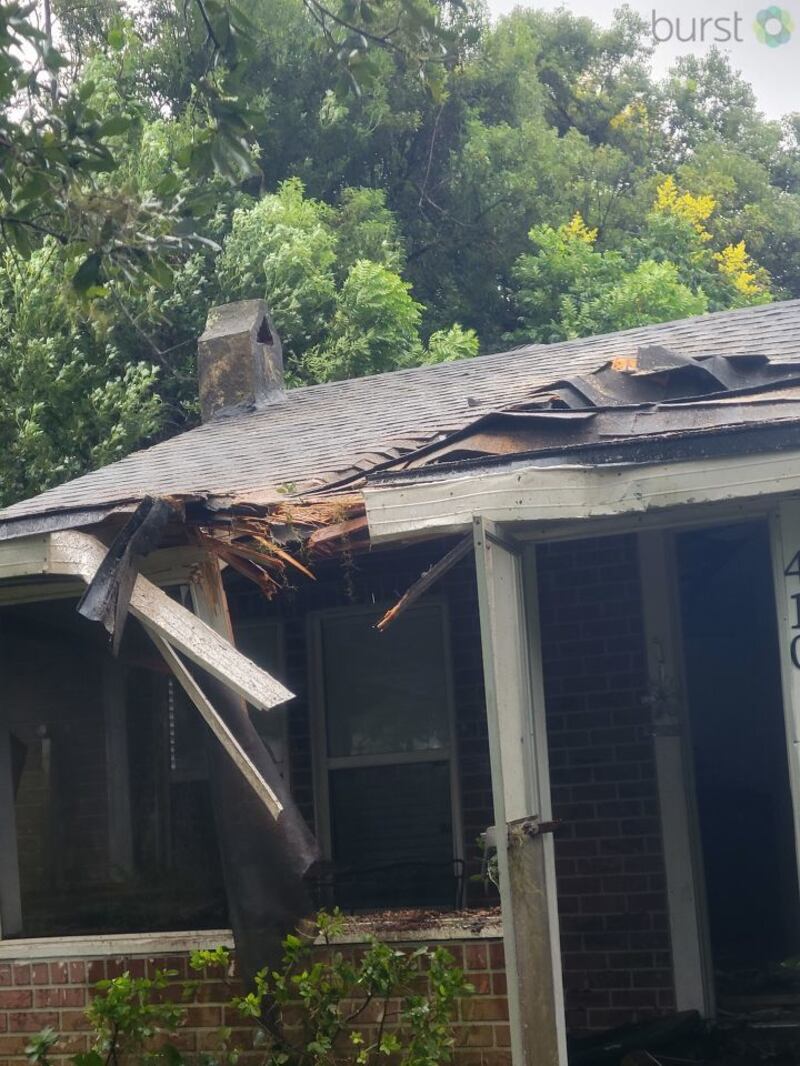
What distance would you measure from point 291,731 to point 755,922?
3.18 m

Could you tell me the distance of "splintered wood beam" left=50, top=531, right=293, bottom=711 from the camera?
5.18 metres

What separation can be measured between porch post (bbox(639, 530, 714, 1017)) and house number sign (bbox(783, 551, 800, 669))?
220cm

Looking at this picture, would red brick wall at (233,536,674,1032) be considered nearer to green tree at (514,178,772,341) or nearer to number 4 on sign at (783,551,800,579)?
number 4 on sign at (783,551,800,579)

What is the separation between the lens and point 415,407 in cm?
934

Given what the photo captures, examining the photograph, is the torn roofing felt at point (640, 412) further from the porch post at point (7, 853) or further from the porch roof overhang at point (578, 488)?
the porch post at point (7, 853)

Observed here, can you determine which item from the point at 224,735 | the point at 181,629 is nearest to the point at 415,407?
the point at 181,629

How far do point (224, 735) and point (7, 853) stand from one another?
71.8 inches

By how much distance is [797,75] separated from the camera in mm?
37000

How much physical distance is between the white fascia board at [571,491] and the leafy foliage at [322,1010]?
1.53 metres

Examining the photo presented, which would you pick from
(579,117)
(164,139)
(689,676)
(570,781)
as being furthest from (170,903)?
(579,117)

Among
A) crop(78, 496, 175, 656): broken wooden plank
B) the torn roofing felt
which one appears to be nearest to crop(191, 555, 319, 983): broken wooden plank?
crop(78, 496, 175, 656): broken wooden plank

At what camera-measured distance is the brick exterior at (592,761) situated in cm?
732

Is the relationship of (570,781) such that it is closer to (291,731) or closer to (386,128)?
(291,731)

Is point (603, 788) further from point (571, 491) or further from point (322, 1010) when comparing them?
point (571, 491)
